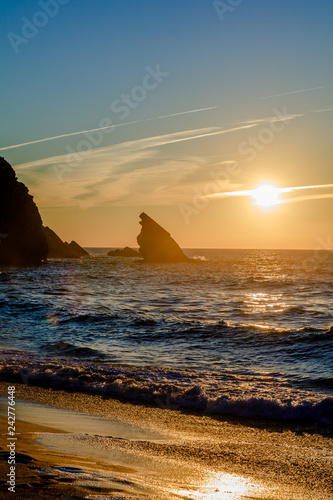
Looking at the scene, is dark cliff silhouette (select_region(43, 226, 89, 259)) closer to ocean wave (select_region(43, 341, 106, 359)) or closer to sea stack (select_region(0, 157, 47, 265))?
sea stack (select_region(0, 157, 47, 265))

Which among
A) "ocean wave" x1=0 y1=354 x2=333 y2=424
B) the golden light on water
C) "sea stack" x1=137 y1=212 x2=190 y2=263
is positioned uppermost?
"sea stack" x1=137 y1=212 x2=190 y2=263

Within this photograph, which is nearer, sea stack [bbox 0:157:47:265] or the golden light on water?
the golden light on water

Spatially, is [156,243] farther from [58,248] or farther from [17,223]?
[58,248]

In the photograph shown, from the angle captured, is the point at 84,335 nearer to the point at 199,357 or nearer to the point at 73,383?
the point at 199,357

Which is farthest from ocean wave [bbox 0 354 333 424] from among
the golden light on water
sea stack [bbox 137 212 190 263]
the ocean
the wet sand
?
sea stack [bbox 137 212 190 263]

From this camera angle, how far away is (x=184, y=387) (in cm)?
1002

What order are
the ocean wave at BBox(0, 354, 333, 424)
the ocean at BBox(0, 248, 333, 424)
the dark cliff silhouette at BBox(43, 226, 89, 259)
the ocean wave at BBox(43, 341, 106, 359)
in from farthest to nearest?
the dark cliff silhouette at BBox(43, 226, 89, 259) → the ocean wave at BBox(43, 341, 106, 359) → the ocean at BBox(0, 248, 333, 424) → the ocean wave at BBox(0, 354, 333, 424)

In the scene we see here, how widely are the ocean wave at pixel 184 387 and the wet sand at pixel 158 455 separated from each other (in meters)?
0.56

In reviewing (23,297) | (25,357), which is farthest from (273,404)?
(23,297)

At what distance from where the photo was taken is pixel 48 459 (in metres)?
4.83

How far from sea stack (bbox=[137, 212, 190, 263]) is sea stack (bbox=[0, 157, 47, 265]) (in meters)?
25.9

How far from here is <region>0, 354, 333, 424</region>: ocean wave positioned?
8.63 meters

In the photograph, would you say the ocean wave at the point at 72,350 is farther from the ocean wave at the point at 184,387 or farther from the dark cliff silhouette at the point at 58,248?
the dark cliff silhouette at the point at 58,248

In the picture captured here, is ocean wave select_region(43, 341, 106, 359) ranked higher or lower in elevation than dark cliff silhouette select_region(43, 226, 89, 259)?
lower
